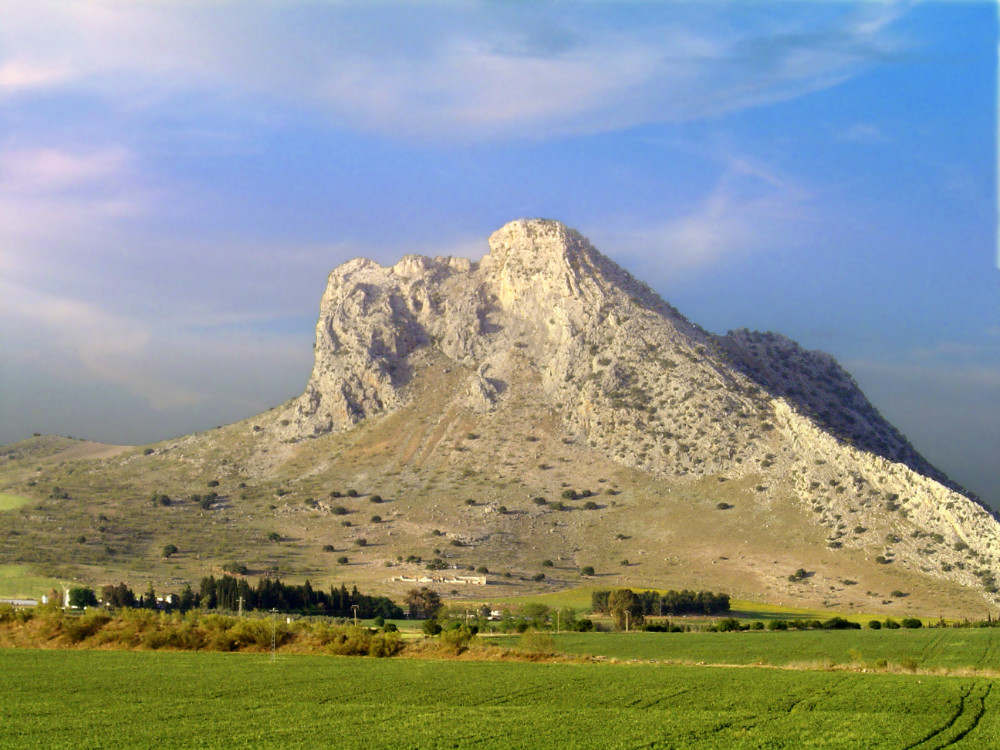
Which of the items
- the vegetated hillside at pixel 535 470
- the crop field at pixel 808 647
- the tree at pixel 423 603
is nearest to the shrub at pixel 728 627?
the crop field at pixel 808 647

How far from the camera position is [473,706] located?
28.3 meters

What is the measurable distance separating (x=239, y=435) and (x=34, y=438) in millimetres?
66113

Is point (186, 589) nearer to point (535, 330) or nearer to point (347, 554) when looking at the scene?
point (347, 554)

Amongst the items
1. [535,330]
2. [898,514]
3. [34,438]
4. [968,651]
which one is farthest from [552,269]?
[34,438]

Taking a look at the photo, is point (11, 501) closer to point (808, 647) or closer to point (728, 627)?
point (728, 627)

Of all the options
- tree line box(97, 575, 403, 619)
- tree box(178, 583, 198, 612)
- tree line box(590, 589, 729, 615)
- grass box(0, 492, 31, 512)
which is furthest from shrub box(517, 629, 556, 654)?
grass box(0, 492, 31, 512)

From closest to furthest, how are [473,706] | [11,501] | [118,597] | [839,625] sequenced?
[473,706]
[839,625]
[118,597]
[11,501]

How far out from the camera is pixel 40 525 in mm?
110688

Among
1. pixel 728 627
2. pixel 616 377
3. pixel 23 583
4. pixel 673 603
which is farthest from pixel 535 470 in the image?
pixel 23 583

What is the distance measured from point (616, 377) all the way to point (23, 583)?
244ft

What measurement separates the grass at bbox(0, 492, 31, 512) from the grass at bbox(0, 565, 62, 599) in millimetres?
34607

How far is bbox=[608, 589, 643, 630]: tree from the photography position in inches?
2928

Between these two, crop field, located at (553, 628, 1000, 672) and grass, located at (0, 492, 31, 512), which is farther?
grass, located at (0, 492, 31, 512)

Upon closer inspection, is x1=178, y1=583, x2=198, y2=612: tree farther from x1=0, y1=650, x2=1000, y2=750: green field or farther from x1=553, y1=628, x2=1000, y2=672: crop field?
x1=0, y1=650, x2=1000, y2=750: green field
